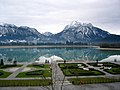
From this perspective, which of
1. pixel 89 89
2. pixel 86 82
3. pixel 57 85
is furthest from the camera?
pixel 86 82

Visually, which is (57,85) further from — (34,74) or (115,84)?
(34,74)

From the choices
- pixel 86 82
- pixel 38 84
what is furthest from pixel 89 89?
pixel 38 84

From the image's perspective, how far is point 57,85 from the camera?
28891 millimetres

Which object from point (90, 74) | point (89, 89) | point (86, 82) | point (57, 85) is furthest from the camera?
point (90, 74)

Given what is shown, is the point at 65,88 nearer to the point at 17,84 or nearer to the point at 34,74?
the point at 17,84

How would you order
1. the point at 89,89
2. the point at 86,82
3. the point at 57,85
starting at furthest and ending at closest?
the point at 86,82 < the point at 57,85 < the point at 89,89

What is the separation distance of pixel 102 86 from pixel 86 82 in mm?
2991

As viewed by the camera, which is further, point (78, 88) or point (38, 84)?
point (38, 84)

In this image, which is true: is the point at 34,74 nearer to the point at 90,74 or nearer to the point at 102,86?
the point at 90,74

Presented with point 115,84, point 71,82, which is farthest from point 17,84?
point 115,84

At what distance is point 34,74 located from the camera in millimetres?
38750

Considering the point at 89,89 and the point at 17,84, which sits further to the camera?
the point at 17,84

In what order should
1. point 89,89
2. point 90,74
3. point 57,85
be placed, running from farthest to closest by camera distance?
point 90,74
point 57,85
point 89,89

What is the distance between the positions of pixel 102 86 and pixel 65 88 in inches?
206
